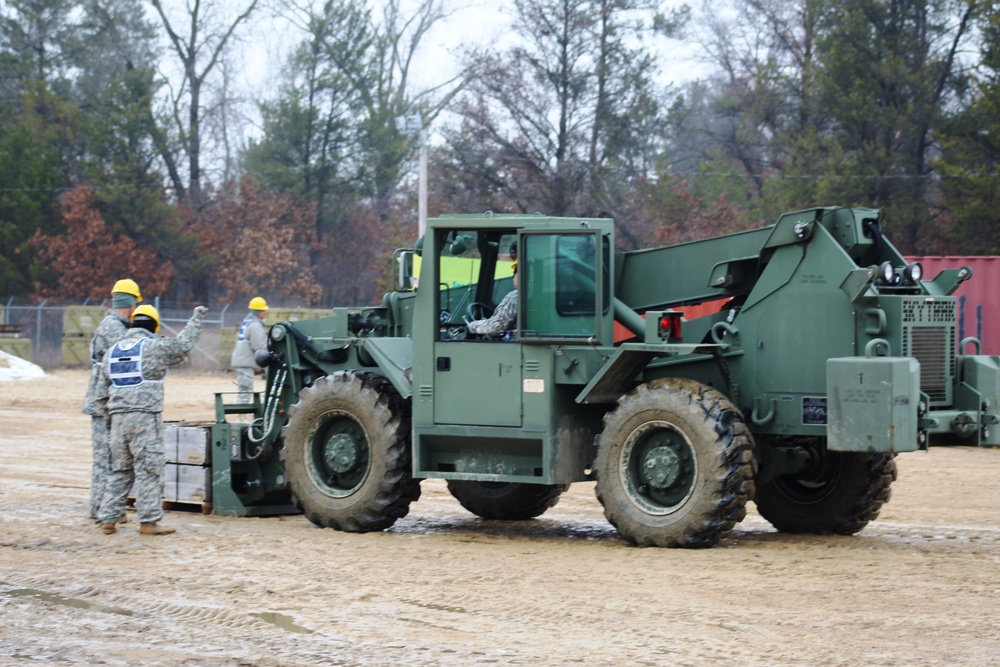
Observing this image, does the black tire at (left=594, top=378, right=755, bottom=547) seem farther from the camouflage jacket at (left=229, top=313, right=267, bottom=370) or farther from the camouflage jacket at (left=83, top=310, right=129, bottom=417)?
the camouflage jacket at (left=229, top=313, right=267, bottom=370)

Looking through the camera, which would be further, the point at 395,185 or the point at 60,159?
the point at 395,185

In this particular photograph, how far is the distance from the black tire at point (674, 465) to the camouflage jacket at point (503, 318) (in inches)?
43.6

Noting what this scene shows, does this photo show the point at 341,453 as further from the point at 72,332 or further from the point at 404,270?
the point at 72,332

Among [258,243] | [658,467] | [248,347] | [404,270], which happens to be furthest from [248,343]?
[258,243]

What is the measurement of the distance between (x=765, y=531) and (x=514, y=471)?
237 cm

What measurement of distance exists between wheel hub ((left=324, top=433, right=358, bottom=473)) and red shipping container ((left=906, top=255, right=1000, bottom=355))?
1240 centimetres

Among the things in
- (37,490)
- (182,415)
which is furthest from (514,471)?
(182,415)

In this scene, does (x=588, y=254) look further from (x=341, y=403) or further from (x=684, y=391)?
(x=341, y=403)

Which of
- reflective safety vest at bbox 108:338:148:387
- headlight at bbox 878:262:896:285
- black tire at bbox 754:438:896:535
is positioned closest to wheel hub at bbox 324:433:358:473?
reflective safety vest at bbox 108:338:148:387

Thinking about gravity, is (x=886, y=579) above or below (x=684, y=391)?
below

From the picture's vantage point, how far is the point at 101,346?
1190cm

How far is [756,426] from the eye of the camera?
1062 cm

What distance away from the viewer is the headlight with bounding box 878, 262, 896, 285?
10.2 metres

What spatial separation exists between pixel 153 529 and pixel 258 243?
126 ft
